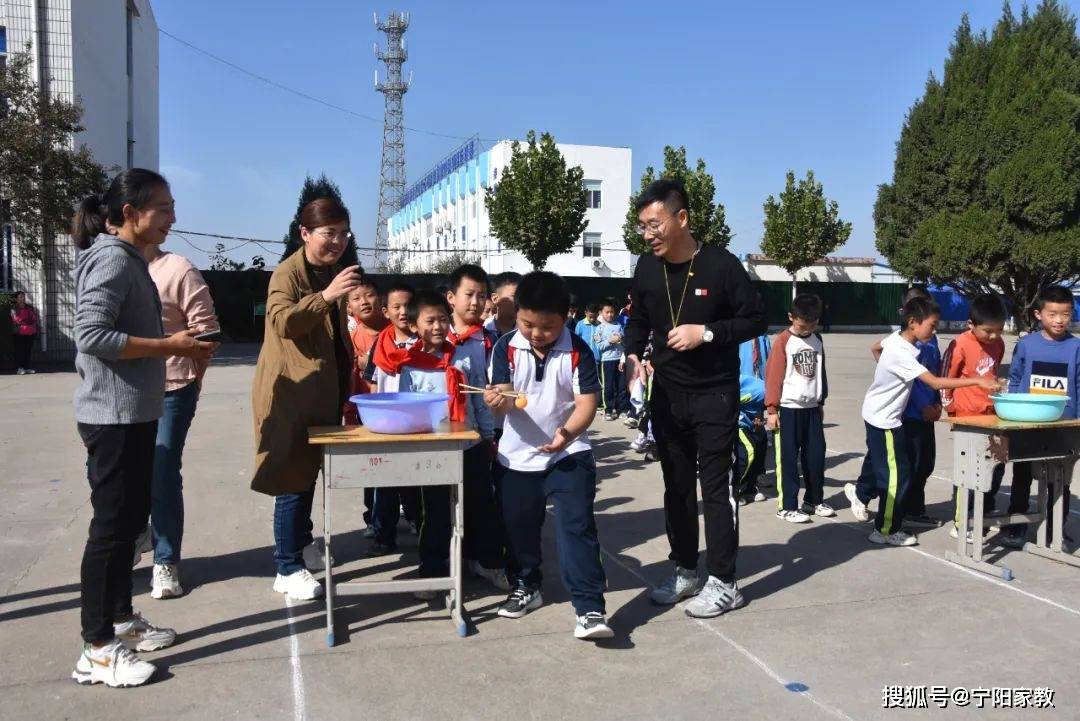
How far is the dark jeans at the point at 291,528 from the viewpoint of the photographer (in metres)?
4.52

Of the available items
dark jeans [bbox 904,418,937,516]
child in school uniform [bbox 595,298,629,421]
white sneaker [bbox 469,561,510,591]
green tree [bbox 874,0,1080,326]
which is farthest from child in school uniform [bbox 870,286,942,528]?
green tree [bbox 874,0,1080,326]

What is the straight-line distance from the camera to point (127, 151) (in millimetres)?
29078

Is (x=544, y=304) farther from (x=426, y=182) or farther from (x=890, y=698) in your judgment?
(x=426, y=182)

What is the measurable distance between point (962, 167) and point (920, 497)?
2543 cm

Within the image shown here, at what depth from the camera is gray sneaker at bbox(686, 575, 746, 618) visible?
14.5ft

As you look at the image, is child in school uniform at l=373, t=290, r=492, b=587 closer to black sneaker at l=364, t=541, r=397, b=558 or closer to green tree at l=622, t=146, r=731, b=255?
black sneaker at l=364, t=541, r=397, b=558

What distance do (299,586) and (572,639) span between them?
153 centimetres

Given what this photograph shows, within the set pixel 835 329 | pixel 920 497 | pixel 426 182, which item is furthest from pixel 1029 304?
pixel 426 182

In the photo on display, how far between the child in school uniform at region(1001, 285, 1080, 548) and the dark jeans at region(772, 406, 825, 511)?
132cm

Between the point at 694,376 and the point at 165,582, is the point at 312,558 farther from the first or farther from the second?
the point at 694,376

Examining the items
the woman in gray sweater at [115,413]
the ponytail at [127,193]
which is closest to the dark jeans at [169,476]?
the woman in gray sweater at [115,413]

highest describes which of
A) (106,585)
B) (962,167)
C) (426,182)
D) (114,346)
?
(426,182)

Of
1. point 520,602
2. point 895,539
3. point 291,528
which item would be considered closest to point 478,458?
point 520,602

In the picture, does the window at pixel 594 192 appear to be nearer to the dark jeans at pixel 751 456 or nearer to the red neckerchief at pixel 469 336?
the dark jeans at pixel 751 456
